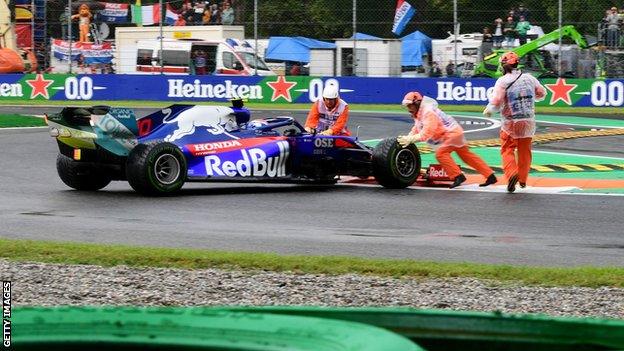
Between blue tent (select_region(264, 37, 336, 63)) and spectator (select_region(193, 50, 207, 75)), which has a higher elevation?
blue tent (select_region(264, 37, 336, 63))

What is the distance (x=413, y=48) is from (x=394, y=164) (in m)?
16.7

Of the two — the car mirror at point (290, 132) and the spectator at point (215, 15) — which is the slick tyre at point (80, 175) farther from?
the spectator at point (215, 15)

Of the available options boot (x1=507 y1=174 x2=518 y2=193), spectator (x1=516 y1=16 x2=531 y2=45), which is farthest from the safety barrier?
spectator (x1=516 y1=16 x2=531 y2=45)

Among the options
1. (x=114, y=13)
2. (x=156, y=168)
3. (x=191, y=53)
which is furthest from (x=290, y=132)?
(x=114, y=13)

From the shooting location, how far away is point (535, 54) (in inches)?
1153

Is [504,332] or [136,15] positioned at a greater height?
[136,15]

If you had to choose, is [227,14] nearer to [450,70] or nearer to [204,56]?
[204,56]

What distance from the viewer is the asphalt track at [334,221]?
9.38m

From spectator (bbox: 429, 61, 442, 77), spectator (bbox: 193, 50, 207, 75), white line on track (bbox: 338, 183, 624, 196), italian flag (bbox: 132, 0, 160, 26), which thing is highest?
italian flag (bbox: 132, 0, 160, 26)

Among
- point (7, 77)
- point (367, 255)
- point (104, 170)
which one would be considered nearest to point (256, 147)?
point (104, 170)

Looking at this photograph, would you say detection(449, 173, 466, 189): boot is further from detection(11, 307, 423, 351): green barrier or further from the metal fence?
the metal fence

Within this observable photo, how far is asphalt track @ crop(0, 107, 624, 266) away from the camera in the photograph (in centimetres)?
938

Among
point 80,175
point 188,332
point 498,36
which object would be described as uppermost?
point 498,36

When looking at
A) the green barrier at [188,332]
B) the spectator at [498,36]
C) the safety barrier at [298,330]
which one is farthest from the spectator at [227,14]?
the green barrier at [188,332]
